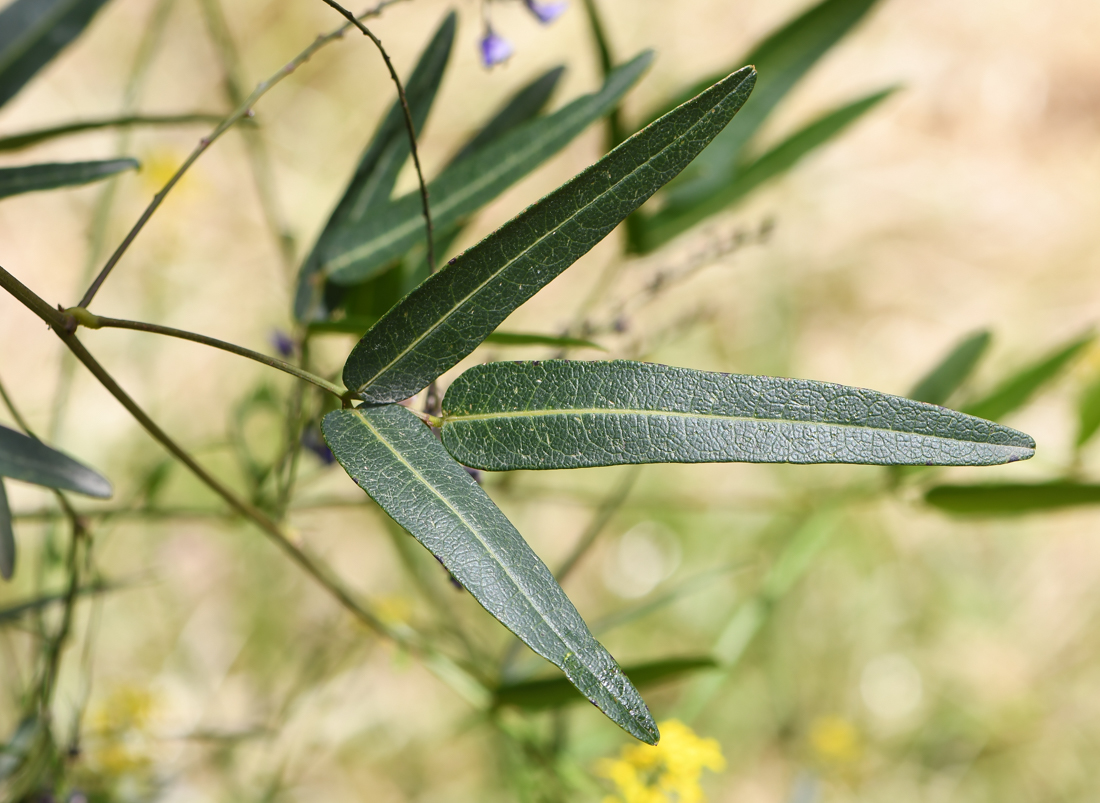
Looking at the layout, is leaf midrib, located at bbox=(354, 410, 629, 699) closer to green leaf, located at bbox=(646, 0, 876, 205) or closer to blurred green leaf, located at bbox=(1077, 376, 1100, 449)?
green leaf, located at bbox=(646, 0, 876, 205)

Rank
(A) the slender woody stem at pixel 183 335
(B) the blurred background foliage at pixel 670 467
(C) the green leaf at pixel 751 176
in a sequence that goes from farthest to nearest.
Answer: (B) the blurred background foliage at pixel 670 467
(C) the green leaf at pixel 751 176
(A) the slender woody stem at pixel 183 335

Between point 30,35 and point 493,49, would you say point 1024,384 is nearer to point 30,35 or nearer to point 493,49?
point 493,49

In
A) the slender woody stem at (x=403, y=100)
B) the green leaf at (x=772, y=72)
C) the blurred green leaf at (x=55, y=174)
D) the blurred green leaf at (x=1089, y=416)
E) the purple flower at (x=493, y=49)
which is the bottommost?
the blurred green leaf at (x=1089, y=416)

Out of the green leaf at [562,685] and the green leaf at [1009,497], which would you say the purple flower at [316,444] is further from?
the green leaf at [1009,497]

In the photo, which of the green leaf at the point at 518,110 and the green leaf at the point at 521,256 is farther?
the green leaf at the point at 518,110

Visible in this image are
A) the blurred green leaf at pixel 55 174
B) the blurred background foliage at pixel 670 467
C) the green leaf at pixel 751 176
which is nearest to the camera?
the blurred green leaf at pixel 55 174

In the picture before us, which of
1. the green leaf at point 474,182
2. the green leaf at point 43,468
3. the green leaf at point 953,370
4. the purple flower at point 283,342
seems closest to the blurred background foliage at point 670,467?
the green leaf at point 953,370

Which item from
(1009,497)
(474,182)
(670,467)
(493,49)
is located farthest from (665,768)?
(670,467)

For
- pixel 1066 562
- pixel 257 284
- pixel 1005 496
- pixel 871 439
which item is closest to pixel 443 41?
pixel 871 439
